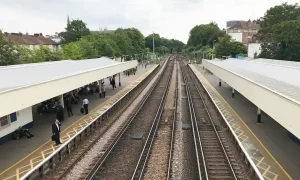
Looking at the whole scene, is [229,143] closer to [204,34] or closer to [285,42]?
[285,42]

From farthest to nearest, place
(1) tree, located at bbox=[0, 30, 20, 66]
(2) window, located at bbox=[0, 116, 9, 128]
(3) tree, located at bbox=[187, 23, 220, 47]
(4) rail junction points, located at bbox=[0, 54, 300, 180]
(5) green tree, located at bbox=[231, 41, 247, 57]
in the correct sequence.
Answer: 1. (3) tree, located at bbox=[187, 23, 220, 47]
2. (5) green tree, located at bbox=[231, 41, 247, 57]
3. (1) tree, located at bbox=[0, 30, 20, 66]
4. (2) window, located at bbox=[0, 116, 9, 128]
5. (4) rail junction points, located at bbox=[0, 54, 300, 180]

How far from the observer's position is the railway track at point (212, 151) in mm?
13008

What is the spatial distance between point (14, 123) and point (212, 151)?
1186 cm

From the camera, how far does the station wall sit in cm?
1722

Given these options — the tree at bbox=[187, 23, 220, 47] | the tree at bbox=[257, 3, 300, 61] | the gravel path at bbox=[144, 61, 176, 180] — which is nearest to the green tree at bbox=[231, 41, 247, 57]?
the tree at bbox=[257, 3, 300, 61]

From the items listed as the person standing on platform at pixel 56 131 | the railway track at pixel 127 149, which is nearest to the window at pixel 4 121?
the person standing on platform at pixel 56 131

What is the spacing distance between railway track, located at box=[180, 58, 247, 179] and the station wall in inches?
429

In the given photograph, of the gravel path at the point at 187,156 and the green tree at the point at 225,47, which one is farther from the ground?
the green tree at the point at 225,47

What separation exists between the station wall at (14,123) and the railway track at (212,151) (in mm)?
10899

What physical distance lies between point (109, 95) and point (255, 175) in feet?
80.2

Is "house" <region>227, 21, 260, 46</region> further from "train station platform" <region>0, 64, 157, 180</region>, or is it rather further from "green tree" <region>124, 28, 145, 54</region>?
"train station platform" <region>0, 64, 157, 180</region>

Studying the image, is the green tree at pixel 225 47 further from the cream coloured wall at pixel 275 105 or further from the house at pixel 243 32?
the house at pixel 243 32

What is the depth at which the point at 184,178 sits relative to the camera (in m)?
12.6

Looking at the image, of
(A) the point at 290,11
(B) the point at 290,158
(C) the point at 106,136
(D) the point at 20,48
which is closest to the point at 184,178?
(B) the point at 290,158
